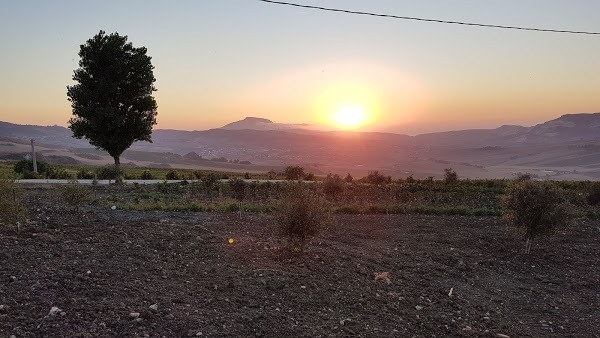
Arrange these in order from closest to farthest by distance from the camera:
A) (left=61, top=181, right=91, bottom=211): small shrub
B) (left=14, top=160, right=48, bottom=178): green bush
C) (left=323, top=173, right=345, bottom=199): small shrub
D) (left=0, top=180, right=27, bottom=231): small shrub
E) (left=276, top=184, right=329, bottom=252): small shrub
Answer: (left=0, top=180, right=27, bottom=231): small shrub, (left=276, top=184, right=329, bottom=252): small shrub, (left=61, top=181, right=91, bottom=211): small shrub, (left=323, top=173, right=345, bottom=199): small shrub, (left=14, top=160, right=48, bottom=178): green bush

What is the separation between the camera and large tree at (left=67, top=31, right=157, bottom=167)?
25500 mm

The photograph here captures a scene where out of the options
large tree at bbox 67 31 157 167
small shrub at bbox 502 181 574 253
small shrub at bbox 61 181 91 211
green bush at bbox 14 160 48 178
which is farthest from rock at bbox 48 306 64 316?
green bush at bbox 14 160 48 178

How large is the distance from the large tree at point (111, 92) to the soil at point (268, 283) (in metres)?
14.4

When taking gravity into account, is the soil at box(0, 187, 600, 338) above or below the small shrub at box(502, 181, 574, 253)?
below

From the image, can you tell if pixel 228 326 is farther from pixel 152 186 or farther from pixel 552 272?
pixel 152 186

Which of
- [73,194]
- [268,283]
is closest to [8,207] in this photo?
[73,194]

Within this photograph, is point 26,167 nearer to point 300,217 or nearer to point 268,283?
point 300,217

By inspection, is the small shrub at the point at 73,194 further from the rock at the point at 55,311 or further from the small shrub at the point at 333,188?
the small shrub at the point at 333,188

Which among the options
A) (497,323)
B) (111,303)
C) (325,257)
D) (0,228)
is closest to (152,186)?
(0,228)

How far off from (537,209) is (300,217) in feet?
21.4

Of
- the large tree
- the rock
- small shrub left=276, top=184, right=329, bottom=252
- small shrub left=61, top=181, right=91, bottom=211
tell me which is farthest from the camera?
the large tree

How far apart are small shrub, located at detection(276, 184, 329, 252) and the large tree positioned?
19.6m

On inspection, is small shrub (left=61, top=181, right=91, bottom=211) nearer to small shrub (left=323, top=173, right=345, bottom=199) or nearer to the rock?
the rock

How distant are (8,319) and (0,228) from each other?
197 inches
